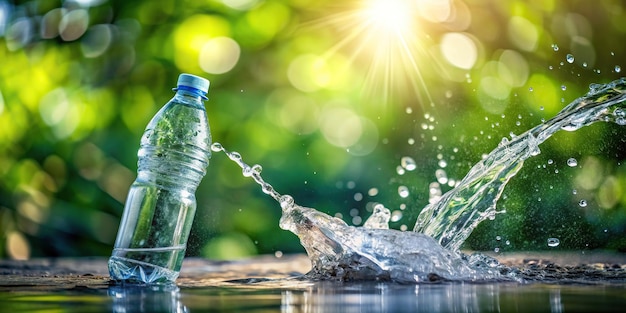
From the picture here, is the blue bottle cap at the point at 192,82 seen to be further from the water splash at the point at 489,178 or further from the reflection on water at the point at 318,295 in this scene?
the water splash at the point at 489,178

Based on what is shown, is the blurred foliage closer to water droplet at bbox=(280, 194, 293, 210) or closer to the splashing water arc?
the splashing water arc

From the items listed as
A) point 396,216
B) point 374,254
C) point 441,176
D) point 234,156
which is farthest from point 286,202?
point 396,216

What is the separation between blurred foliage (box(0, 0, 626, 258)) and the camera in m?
4.96

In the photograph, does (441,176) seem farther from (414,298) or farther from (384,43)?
(414,298)

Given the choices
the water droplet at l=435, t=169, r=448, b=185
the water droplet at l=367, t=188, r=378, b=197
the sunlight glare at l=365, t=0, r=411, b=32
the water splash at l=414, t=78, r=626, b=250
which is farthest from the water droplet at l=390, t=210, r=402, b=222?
the water splash at l=414, t=78, r=626, b=250

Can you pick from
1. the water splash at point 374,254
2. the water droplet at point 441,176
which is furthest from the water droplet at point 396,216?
the water splash at point 374,254

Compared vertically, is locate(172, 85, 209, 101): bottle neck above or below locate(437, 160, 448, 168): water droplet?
below

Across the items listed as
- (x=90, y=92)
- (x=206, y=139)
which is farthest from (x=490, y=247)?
(x=90, y=92)

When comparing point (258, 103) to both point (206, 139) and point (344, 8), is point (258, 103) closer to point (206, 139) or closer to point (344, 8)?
point (344, 8)

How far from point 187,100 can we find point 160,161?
0.68 ft

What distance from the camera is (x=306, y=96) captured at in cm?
565

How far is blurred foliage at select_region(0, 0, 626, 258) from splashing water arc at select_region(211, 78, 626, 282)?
1.95 m

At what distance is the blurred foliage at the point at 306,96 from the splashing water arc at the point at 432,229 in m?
1.95

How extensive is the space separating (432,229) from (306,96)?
3053 millimetres
